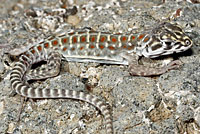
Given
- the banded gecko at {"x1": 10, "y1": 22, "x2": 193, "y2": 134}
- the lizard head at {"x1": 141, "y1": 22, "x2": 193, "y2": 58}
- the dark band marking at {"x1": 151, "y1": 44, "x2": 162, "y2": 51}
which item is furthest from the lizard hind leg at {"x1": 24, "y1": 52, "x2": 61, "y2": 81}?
the dark band marking at {"x1": 151, "y1": 44, "x2": 162, "y2": 51}

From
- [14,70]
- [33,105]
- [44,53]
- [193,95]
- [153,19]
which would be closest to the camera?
[193,95]

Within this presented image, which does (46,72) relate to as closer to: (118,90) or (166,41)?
(118,90)

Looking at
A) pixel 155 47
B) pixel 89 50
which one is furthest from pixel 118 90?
pixel 89 50

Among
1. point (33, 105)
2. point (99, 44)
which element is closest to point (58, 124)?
point (33, 105)

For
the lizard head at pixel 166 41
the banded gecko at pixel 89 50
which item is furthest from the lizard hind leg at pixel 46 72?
the lizard head at pixel 166 41

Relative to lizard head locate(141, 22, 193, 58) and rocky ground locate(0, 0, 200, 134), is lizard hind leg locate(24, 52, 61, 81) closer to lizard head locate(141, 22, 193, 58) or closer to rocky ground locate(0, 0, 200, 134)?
rocky ground locate(0, 0, 200, 134)

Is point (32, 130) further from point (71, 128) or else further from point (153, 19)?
point (153, 19)

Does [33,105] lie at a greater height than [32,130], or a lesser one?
greater

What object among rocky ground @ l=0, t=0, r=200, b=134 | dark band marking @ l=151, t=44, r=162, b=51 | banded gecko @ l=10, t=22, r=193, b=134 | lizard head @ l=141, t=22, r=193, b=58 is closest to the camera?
rocky ground @ l=0, t=0, r=200, b=134
